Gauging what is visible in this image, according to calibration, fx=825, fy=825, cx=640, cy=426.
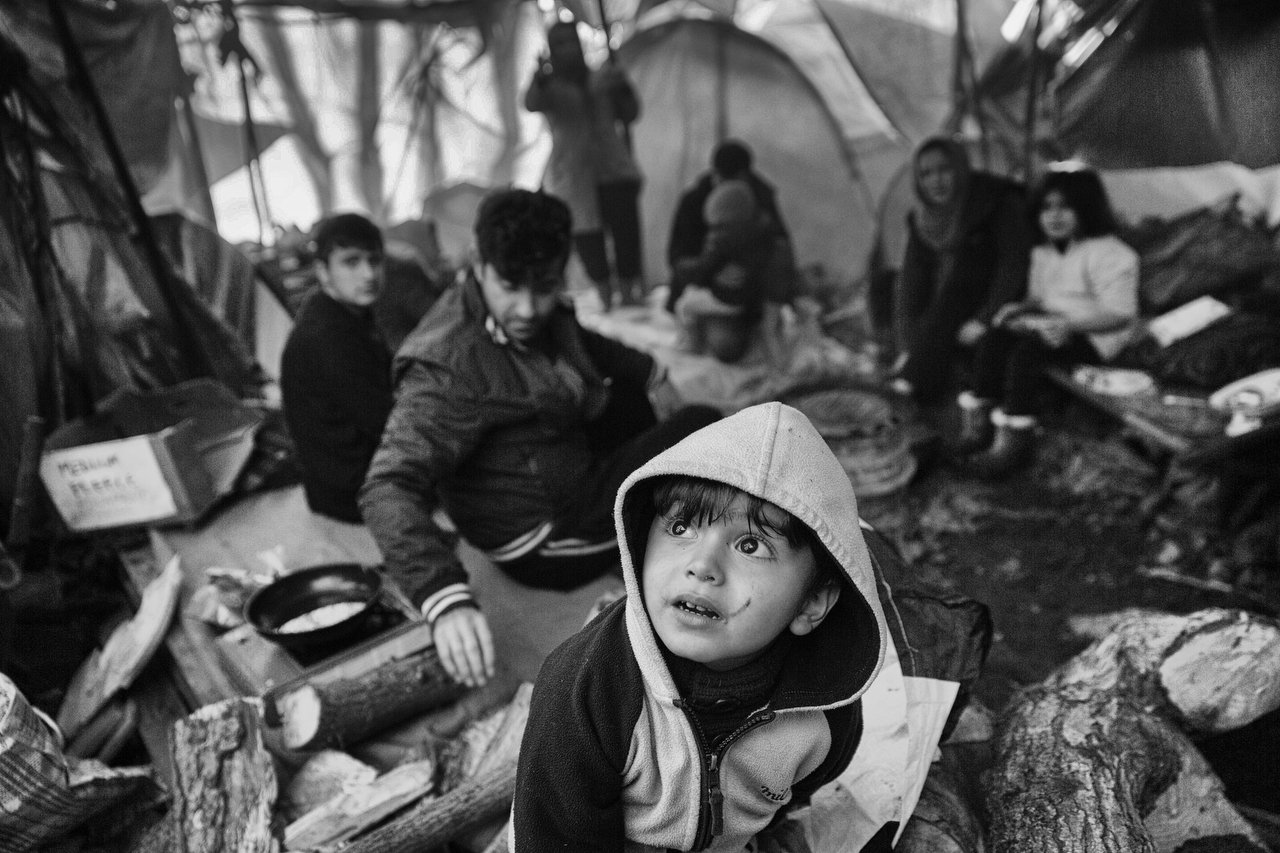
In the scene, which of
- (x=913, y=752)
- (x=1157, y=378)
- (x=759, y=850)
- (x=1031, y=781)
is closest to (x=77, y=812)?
(x=759, y=850)

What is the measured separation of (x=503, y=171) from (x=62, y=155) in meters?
4.46

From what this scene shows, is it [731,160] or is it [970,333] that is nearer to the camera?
[970,333]

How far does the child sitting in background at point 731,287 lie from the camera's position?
16.2 ft

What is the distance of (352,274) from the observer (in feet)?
10.9

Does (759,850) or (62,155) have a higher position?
(62,155)

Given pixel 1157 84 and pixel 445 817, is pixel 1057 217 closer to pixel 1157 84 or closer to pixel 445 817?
pixel 1157 84

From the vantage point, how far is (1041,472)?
4477 mm

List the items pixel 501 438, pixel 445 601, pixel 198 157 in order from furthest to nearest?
pixel 198 157
pixel 501 438
pixel 445 601

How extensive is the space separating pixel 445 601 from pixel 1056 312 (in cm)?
367

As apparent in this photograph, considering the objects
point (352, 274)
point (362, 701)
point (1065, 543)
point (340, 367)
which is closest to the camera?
point (362, 701)

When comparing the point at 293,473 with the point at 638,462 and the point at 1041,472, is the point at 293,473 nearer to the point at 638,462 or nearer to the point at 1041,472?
the point at 638,462

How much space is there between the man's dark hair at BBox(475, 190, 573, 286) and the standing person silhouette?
3731mm

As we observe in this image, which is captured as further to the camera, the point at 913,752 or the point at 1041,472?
the point at 1041,472

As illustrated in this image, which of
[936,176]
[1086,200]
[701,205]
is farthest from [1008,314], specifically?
[701,205]
